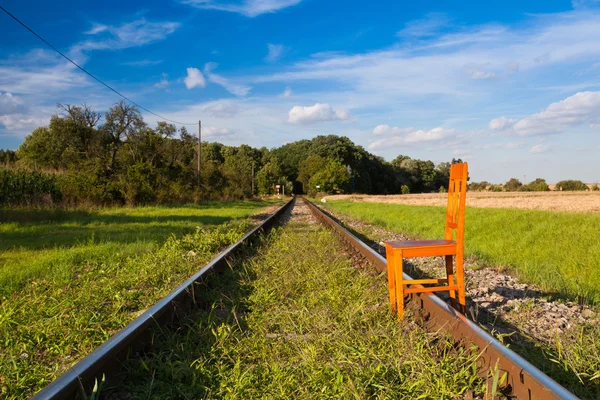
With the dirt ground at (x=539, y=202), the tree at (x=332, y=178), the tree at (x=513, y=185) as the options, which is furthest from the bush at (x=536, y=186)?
the tree at (x=332, y=178)

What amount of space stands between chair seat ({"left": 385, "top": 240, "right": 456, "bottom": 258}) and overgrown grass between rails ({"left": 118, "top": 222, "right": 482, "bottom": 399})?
54cm

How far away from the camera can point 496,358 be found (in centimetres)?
223

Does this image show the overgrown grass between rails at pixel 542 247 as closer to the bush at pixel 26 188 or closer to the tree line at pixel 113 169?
the tree line at pixel 113 169

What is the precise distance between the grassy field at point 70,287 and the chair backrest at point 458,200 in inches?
111

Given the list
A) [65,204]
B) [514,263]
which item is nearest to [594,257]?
[514,263]

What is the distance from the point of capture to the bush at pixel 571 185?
190 ft

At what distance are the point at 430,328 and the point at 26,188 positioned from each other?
16543 millimetres

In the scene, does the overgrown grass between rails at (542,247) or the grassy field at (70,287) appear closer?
the grassy field at (70,287)

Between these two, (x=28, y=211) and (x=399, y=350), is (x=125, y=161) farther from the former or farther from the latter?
(x=399, y=350)

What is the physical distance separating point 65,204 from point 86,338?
1593 centimetres

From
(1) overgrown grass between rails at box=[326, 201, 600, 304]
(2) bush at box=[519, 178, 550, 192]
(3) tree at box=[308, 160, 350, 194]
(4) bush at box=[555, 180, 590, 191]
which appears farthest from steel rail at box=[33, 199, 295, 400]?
(2) bush at box=[519, 178, 550, 192]

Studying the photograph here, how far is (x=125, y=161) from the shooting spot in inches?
877

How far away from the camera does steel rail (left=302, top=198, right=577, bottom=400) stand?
1.86m

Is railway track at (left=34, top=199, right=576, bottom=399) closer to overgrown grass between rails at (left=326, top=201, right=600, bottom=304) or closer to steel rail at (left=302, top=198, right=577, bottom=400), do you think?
steel rail at (left=302, top=198, right=577, bottom=400)
